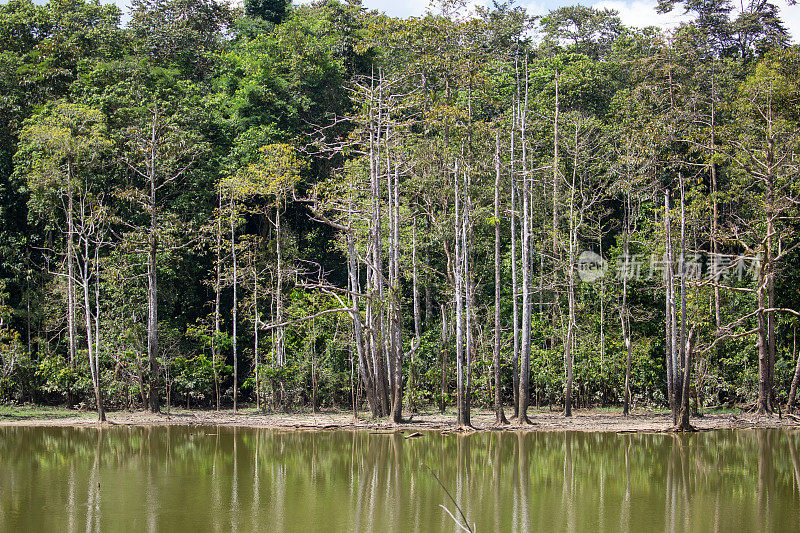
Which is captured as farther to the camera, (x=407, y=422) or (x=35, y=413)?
(x=35, y=413)

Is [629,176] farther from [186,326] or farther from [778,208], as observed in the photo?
[186,326]

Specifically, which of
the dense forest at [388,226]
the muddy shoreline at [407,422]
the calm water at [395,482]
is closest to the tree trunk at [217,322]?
the dense forest at [388,226]

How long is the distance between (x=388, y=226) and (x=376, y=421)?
20.2 ft

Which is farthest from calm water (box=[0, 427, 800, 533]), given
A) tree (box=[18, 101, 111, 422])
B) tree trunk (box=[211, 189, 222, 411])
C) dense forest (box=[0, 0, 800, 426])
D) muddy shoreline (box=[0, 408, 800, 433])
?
tree (box=[18, 101, 111, 422])

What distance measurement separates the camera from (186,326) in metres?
25.4

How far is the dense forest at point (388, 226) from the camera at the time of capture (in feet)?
66.3

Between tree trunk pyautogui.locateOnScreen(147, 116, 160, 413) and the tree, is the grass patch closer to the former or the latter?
the tree

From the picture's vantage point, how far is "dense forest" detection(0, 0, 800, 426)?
20.2 metres

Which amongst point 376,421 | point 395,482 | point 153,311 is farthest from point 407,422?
point 153,311

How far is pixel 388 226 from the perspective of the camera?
22.6 meters

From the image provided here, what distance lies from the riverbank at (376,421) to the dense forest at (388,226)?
698 millimetres

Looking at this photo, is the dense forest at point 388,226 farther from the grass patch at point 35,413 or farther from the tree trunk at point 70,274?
the grass patch at point 35,413

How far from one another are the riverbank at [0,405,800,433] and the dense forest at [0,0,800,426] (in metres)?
0.70

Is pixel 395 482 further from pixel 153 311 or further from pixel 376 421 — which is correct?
pixel 153 311
